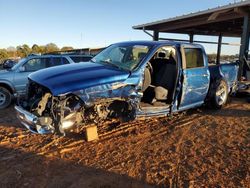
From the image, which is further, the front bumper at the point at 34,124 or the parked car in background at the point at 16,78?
the parked car in background at the point at 16,78

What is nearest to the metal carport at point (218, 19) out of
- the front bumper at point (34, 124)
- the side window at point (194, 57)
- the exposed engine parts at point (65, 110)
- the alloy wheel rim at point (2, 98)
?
the side window at point (194, 57)

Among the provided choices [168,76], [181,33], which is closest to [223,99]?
[168,76]

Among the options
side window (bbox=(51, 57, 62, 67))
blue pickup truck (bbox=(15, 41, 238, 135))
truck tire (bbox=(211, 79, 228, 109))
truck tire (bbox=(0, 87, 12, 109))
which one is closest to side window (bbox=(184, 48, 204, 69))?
blue pickup truck (bbox=(15, 41, 238, 135))

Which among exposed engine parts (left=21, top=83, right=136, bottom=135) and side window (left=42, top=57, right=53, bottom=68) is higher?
side window (left=42, top=57, right=53, bottom=68)

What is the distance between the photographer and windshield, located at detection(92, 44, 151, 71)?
516 centimetres

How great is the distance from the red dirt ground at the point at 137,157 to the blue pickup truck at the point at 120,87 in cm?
47

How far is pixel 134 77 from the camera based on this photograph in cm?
482

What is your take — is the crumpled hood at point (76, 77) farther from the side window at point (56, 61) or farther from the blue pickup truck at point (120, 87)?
the side window at point (56, 61)

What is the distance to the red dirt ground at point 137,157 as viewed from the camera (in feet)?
11.5

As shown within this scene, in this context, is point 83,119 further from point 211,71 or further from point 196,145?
point 211,71

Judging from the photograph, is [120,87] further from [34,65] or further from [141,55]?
[34,65]

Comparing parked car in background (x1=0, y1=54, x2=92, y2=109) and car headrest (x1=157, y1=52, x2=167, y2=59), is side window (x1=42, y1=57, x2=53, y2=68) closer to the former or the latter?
parked car in background (x1=0, y1=54, x2=92, y2=109)

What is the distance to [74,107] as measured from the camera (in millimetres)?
4219

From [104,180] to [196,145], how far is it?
6.77 feet
